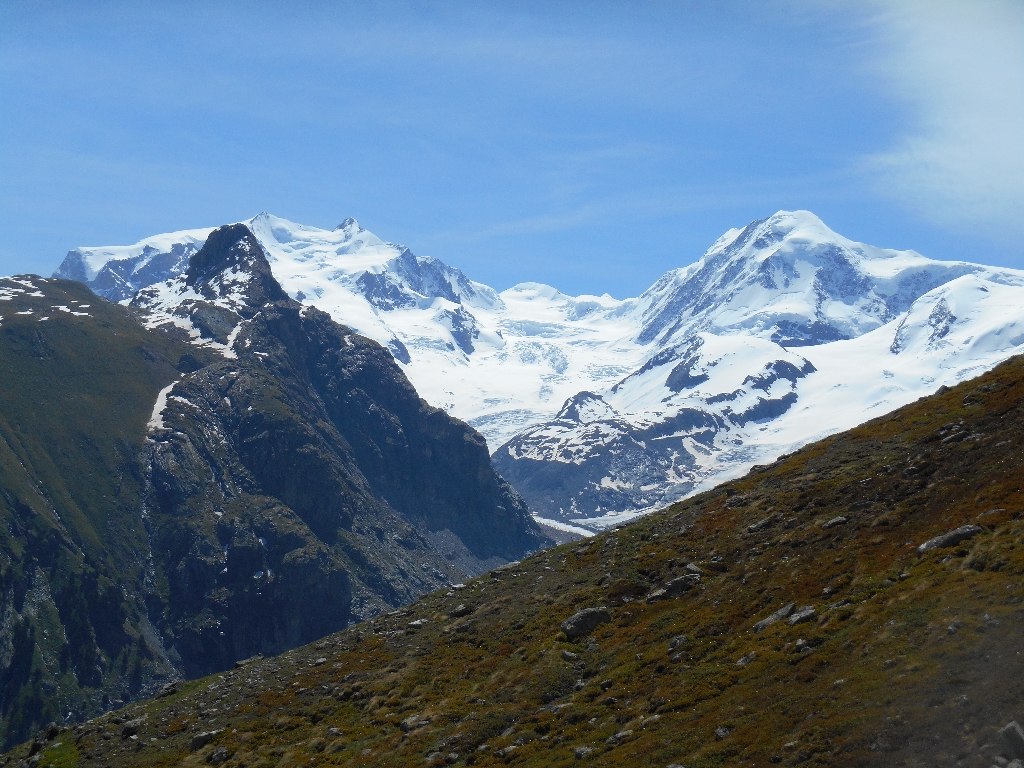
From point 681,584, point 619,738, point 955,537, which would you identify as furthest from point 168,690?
point 955,537

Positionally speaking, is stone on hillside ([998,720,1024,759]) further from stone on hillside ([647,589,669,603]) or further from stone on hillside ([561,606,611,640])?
stone on hillside ([561,606,611,640])

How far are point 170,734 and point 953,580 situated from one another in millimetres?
49095

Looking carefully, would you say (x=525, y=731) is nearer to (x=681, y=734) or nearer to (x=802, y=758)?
(x=681, y=734)

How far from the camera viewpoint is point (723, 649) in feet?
152

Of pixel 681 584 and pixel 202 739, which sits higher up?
pixel 681 584

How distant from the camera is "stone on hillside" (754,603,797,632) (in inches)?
1850

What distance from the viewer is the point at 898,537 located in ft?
166

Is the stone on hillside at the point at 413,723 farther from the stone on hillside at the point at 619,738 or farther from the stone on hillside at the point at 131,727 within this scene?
the stone on hillside at the point at 131,727

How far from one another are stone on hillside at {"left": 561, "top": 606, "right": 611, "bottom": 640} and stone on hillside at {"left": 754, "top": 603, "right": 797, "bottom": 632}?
13.1m

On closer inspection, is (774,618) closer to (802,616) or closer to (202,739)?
(802,616)

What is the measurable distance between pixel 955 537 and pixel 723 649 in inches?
495

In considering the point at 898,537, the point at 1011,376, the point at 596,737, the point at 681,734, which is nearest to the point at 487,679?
the point at 596,737

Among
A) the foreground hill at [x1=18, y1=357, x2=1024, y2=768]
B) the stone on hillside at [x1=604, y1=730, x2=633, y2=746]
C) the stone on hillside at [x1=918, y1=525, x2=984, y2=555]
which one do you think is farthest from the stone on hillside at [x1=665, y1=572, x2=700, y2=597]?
the stone on hillside at [x1=604, y1=730, x2=633, y2=746]

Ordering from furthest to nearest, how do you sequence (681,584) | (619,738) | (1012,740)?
(681,584) < (619,738) < (1012,740)
